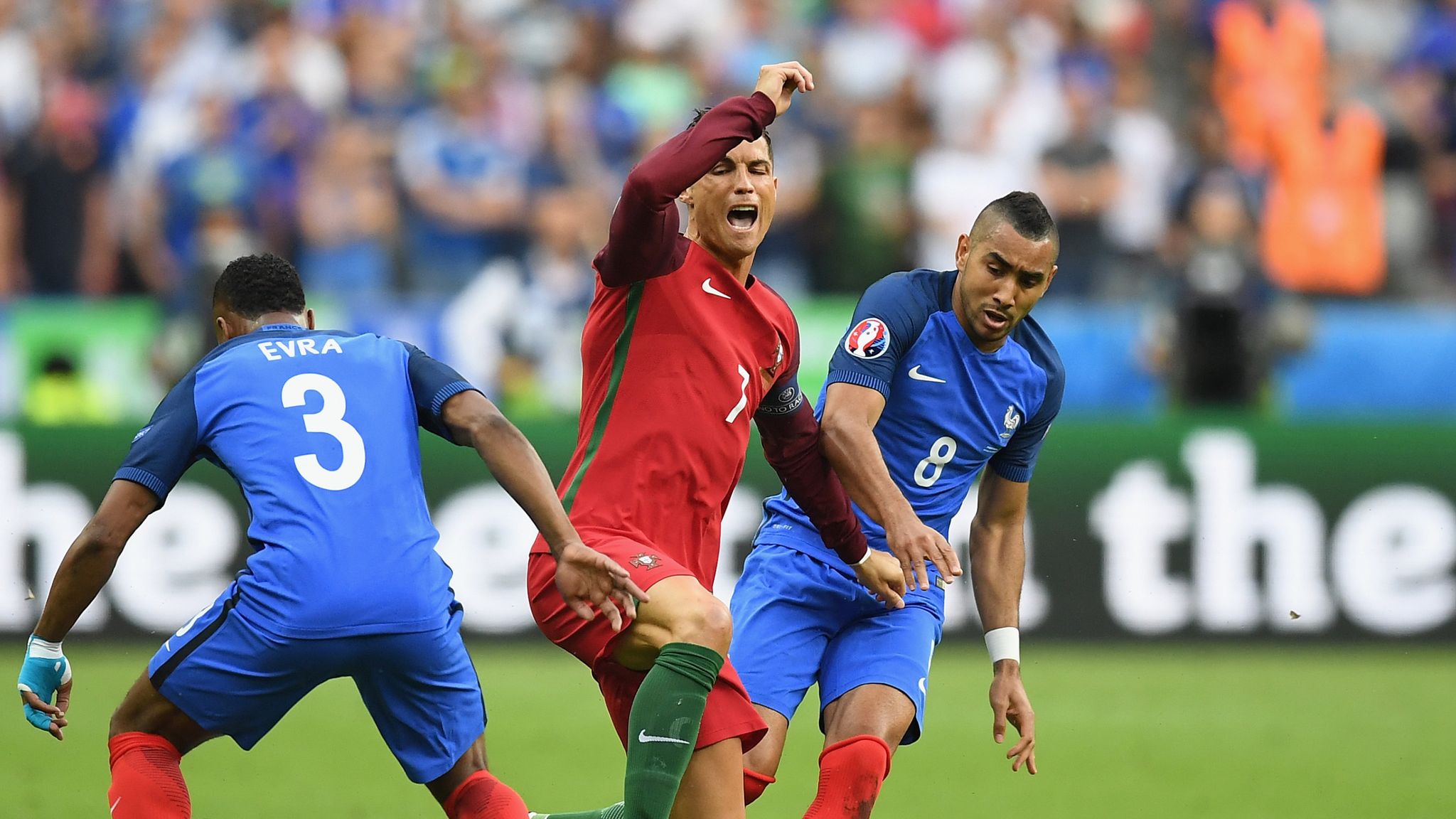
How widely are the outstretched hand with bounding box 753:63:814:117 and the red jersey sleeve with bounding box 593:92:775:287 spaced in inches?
1.4

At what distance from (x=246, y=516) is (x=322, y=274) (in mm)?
2518

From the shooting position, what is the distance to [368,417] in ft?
17.9

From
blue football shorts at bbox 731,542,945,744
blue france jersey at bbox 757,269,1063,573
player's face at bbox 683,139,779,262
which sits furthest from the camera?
blue france jersey at bbox 757,269,1063,573

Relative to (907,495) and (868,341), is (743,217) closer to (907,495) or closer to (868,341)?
(868,341)

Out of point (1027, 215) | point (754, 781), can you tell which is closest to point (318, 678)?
point (754, 781)

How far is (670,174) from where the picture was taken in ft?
17.0

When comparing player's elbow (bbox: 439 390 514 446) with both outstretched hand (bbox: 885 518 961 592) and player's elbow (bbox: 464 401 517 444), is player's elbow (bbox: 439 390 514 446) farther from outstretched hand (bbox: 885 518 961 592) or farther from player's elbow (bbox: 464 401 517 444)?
outstretched hand (bbox: 885 518 961 592)

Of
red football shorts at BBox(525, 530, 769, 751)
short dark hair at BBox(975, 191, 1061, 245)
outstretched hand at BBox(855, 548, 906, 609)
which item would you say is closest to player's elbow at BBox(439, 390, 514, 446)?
red football shorts at BBox(525, 530, 769, 751)

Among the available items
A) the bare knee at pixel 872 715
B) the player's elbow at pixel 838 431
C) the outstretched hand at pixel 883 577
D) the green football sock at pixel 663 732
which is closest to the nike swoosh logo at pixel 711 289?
the player's elbow at pixel 838 431

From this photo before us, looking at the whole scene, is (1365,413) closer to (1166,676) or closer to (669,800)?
(1166,676)

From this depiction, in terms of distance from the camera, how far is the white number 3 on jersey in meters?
5.37

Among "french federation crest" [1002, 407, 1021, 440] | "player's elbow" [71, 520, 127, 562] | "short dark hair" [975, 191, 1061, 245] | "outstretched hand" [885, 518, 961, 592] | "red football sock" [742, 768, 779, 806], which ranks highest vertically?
"short dark hair" [975, 191, 1061, 245]

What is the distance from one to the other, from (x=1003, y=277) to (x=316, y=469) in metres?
2.33

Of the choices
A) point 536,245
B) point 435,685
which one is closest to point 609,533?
point 435,685
